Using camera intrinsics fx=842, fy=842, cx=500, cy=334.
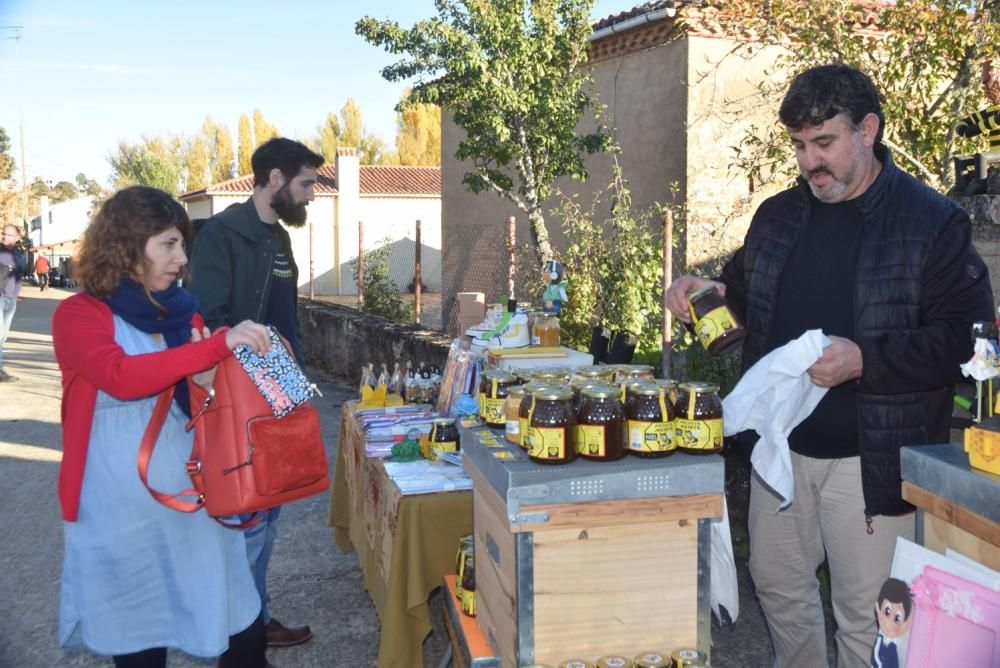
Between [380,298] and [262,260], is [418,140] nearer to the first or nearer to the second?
[380,298]

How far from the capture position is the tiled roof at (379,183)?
31562 millimetres

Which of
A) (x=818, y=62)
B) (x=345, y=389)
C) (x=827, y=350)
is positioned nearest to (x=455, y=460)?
(x=827, y=350)

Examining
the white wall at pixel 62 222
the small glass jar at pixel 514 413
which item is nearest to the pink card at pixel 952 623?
the small glass jar at pixel 514 413

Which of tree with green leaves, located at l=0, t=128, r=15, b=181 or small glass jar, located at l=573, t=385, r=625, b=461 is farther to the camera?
tree with green leaves, located at l=0, t=128, r=15, b=181

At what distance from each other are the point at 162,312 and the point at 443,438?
1412 millimetres

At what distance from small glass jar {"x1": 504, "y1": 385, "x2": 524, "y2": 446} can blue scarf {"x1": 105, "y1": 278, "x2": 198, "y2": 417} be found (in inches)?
38.8

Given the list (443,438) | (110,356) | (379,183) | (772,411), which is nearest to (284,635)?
(443,438)

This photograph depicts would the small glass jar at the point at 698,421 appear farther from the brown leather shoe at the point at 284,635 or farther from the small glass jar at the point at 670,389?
the brown leather shoe at the point at 284,635

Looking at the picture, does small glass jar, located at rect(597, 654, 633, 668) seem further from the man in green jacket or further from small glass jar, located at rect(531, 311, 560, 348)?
small glass jar, located at rect(531, 311, 560, 348)

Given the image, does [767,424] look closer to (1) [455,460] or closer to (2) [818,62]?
(1) [455,460]

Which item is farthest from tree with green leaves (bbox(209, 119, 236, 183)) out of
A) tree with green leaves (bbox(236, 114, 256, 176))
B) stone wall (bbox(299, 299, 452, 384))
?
stone wall (bbox(299, 299, 452, 384))

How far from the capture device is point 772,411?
2441 mm

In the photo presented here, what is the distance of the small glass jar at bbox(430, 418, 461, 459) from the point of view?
359 cm

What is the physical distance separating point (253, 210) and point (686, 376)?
3275 millimetres
